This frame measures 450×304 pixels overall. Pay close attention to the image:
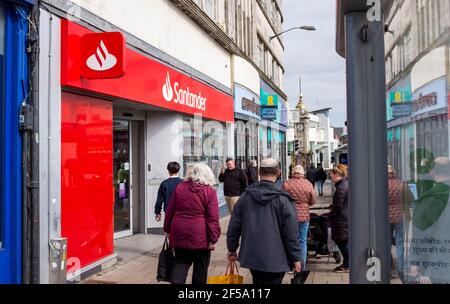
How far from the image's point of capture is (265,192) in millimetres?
4078

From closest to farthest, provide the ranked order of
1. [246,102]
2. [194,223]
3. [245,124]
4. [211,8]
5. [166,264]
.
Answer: [194,223] < [166,264] < [211,8] < [246,102] < [245,124]

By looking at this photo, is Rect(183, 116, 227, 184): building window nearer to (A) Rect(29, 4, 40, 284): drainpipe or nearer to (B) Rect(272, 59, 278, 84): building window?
(A) Rect(29, 4, 40, 284): drainpipe

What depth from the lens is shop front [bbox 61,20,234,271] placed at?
635 cm

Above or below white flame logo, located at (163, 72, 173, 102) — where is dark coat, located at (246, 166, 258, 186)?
below

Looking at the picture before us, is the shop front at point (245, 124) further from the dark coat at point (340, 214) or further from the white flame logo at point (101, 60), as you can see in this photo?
the white flame logo at point (101, 60)

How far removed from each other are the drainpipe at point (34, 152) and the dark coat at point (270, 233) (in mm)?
2804

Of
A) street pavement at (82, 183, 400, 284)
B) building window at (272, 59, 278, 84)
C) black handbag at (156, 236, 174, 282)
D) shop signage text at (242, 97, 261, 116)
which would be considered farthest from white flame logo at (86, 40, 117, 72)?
building window at (272, 59, 278, 84)

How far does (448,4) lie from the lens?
2055mm

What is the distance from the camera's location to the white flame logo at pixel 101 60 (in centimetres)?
635

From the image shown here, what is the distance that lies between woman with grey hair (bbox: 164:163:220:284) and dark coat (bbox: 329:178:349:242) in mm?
2611

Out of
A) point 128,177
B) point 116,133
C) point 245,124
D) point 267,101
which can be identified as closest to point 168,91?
point 116,133

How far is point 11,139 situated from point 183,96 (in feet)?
19.2

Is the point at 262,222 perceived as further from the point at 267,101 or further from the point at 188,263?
the point at 267,101
